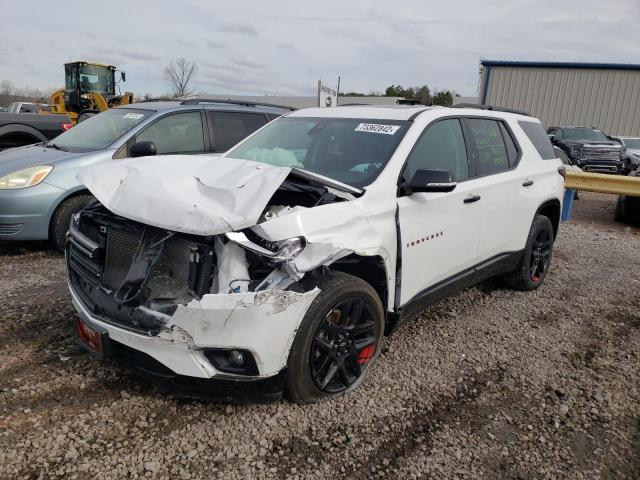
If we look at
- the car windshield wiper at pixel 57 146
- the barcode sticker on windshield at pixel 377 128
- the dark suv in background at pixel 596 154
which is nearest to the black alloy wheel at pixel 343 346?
the barcode sticker on windshield at pixel 377 128

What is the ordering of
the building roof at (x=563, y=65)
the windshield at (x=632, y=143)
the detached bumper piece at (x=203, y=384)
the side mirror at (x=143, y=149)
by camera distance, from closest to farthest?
the detached bumper piece at (x=203, y=384), the side mirror at (x=143, y=149), the windshield at (x=632, y=143), the building roof at (x=563, y=65)

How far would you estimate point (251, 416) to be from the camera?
8.95 feet

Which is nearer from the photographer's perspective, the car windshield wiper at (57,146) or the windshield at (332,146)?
the windshield at (332,146)

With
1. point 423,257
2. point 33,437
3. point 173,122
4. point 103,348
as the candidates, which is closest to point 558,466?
point 423,257

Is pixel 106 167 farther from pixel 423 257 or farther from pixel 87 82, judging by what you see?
pixel 87 82

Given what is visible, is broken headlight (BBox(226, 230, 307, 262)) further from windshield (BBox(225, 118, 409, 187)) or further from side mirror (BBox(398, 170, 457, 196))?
side mirror (BBox(398, 170, 457, 196))

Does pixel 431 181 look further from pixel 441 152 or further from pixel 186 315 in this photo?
pixel 186 315

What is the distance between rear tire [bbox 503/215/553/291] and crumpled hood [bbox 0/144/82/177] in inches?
190

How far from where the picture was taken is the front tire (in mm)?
Answer: 2553

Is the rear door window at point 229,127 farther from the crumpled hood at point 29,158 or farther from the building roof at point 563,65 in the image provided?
the building roof at point 563,65

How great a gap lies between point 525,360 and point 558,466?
45.9 inches

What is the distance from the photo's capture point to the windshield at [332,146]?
129 inches

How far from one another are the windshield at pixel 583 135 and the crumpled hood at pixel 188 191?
17829 mm

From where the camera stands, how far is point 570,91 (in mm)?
26078
